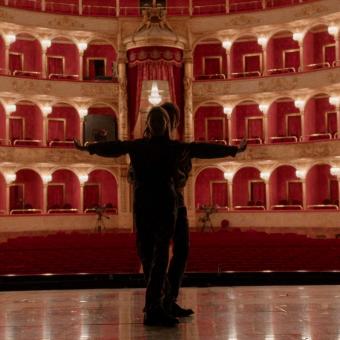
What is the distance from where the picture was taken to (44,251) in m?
21.2

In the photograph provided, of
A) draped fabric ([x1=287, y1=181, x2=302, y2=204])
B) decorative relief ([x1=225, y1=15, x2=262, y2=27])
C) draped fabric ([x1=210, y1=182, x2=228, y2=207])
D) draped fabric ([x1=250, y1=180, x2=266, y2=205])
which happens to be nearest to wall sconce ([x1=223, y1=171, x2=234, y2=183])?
draped fabric ([x1=210, y1=182, x2=228, y2=207])

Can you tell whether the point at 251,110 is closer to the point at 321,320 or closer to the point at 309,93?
the point at 309,93

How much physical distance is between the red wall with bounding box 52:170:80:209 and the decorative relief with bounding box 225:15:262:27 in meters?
12.2

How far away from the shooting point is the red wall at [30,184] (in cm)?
3634

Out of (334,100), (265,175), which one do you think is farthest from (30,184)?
(334,100)

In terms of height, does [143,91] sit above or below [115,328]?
above

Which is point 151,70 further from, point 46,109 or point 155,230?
point 155,230

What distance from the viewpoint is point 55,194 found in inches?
1473

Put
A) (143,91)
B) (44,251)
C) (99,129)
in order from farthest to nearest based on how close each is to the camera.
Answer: (99,129)
(143,91)
(44,251)

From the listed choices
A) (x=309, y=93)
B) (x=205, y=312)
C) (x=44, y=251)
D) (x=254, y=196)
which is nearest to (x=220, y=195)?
(x=254, y=196)

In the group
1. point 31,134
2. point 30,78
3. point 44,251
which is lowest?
point 44,251

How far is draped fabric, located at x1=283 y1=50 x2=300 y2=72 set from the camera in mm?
37438

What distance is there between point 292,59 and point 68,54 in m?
13.0

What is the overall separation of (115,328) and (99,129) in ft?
107
